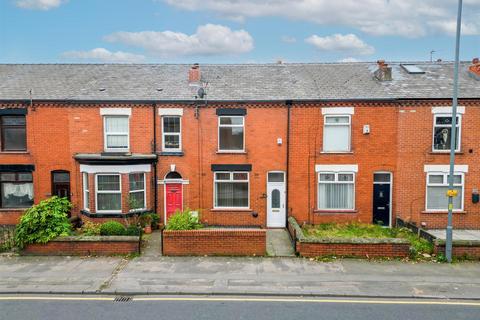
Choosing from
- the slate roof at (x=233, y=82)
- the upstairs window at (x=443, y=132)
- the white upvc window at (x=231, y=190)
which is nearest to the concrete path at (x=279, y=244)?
the white upvc window at (x=231, y=190)

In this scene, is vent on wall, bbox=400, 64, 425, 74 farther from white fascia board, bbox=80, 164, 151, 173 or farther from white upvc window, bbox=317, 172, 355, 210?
white fascia board, bbox=80, 164, 151, 173

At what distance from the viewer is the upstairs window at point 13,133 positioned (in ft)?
60.2

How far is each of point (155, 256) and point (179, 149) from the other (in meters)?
5.81

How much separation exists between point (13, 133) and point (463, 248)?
63.0ft

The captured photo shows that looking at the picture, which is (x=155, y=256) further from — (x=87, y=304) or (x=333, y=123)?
(x=333, y=123)

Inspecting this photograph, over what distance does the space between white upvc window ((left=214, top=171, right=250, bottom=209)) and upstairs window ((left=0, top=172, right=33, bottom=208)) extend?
876cm

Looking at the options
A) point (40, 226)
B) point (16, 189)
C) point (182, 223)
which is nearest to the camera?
point (40, 226)

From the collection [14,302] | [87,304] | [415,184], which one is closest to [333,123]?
[415,184]

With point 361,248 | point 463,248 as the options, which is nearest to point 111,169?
point 361,248

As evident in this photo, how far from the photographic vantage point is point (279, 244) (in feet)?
50.6

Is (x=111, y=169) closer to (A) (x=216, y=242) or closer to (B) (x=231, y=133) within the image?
(B) (x=231, y=133)

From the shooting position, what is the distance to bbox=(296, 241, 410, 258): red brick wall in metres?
13.6

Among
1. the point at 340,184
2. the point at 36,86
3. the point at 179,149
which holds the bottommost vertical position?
the point at 340,184

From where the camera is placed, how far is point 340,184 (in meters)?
18.2
